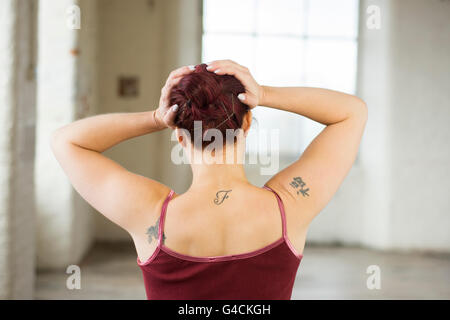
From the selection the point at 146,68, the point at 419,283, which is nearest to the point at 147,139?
the point at 146,68

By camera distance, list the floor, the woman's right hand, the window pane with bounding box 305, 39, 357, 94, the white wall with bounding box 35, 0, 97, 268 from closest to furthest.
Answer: the woman's right hand → the floor → the white wall with bounding box 35, 0, 97, 268 → the window pane with bounding box 305, 39, 357, 94

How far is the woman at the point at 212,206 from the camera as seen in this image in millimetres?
875

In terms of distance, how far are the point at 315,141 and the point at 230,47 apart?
457 centimetres

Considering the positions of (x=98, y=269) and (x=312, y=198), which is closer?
(x=312, y=198)

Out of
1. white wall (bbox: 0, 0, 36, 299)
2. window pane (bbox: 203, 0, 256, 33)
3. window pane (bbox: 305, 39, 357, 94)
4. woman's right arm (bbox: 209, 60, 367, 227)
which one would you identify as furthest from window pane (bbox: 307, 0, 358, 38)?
Answer: woman's right arm (bbox: 209, 60, 367, 227)

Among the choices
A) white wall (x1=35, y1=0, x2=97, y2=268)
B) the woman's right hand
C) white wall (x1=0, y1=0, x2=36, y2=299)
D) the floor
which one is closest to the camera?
the woman's right hand

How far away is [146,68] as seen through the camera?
524cm

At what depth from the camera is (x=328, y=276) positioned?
4070 millimetres

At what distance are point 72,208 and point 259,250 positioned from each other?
3587 mm

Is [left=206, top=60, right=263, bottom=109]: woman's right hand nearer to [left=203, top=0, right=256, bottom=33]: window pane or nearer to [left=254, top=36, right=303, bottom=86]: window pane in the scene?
[left=254, top=36, right=303, bottom=86]: window pane

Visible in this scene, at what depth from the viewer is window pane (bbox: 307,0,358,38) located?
5.48m

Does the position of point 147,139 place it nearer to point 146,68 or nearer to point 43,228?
point 146,68

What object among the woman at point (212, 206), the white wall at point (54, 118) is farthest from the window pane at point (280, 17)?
the woman at point (212, 206)

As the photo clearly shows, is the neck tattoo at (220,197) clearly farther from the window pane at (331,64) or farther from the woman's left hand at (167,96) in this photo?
the window pane at (331,64)
